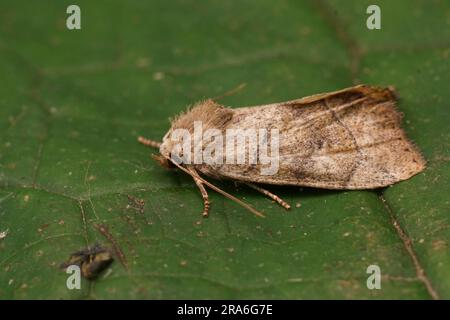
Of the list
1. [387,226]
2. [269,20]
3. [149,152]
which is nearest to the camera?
[387,226]

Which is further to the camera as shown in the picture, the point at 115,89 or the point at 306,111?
the point at 115,89

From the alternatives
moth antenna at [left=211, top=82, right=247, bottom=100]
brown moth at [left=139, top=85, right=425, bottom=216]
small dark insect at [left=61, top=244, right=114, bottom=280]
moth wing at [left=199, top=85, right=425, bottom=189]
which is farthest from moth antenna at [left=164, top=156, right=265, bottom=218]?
moth antenna at [left=211, top=82, right=247, bottom=100]

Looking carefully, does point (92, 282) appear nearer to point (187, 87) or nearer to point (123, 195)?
point (123, 195)

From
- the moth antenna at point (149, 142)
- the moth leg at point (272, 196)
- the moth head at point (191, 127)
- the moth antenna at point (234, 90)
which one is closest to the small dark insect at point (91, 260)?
the moth head at point (191, 127)

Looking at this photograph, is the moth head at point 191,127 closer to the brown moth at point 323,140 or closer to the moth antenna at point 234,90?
the brown moth at point 323,140

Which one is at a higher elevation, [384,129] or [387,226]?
[384,129]

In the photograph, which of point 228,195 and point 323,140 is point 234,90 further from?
point 228,195
